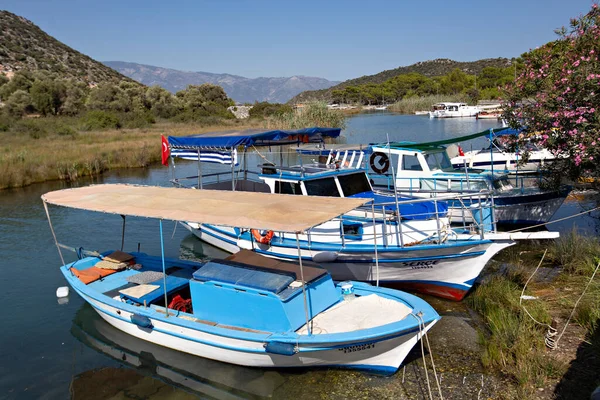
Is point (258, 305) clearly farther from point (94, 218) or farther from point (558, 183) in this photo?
point (94, 218)

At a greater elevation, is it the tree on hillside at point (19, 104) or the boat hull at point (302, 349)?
the tree on hillside at point (19, 104)

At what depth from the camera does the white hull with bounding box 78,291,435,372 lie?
7221 millimetres

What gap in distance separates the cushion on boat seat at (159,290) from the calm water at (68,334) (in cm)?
98

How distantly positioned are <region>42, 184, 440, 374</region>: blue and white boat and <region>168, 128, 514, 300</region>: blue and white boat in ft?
4.01

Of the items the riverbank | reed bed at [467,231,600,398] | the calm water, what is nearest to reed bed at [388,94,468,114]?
the riverbank

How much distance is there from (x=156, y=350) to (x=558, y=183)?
11747 millimetres

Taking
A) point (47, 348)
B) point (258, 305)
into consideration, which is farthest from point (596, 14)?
point (47, 348)

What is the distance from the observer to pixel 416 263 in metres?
10.4

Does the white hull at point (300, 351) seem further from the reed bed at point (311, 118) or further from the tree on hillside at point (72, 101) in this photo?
the tree on hillside at point (72, 101)

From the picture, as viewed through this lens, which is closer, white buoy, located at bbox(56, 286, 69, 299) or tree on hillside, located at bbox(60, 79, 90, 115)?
white buoy, located at bbox(56, 286, 69, 299)

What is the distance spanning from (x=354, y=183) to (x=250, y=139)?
3.10m

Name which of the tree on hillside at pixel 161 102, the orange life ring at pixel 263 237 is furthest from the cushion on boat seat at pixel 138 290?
the tree on hillside at pixel 161 102

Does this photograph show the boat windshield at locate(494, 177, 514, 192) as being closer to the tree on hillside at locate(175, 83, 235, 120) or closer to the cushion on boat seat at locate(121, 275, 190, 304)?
the cushion on boat seat at locate(121, 275, 190, 304)

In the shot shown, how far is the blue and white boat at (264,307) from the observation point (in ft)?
23.4
